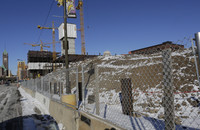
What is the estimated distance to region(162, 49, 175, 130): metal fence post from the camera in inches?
93.7

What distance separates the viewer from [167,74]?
95.1 inches

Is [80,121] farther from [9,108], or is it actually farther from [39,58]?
[39,58]

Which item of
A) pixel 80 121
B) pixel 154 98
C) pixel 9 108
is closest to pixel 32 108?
pixel 9 108

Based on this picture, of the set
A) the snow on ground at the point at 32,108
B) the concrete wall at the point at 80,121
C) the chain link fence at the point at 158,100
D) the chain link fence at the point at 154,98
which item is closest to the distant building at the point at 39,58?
the snow on ground at the point at 32,108

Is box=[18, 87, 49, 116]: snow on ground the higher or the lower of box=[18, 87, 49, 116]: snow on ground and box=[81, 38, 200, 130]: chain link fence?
the lower

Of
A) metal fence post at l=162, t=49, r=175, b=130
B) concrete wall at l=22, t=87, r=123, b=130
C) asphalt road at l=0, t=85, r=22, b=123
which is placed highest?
metal fence post at l=162, t=49, r=175, b=130

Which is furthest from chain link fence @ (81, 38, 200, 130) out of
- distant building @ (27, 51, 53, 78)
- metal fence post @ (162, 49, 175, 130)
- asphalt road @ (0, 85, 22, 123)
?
distant building @ (27, 51, 53, 78)

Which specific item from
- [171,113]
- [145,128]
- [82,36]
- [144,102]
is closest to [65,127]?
[145,128]

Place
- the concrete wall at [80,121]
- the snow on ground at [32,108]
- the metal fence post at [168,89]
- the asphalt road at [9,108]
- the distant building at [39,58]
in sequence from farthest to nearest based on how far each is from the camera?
the distant building at [39,58] < the snow on ground at [32,108] < the asphalt road at [9,108] < the concrete wall at [80,121] < the metal fence post at [168,89]

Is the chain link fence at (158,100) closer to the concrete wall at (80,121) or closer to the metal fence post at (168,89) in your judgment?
the metal fence post at (168,89)

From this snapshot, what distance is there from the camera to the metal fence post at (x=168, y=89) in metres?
2.38

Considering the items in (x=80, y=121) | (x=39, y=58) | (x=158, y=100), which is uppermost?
(x=39, y=58)

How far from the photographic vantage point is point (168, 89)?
2.45 metres

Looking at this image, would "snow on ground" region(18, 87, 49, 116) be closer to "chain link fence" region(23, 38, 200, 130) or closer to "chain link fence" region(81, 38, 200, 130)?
"chain link fence" region(23, 38, 200, 130)
